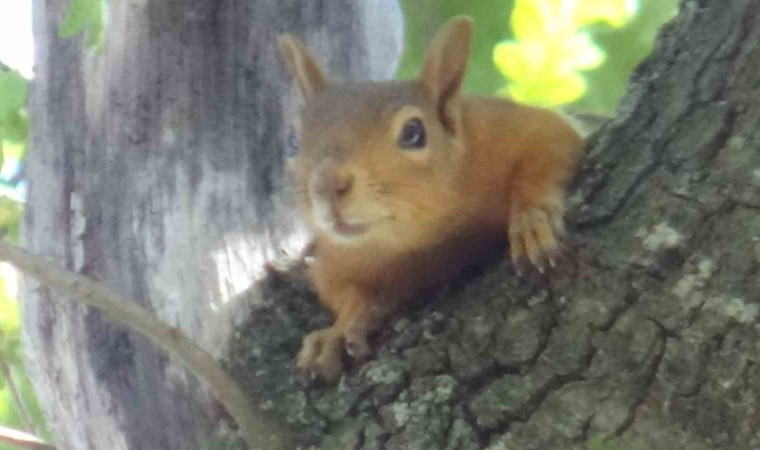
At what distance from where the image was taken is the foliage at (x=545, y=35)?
3.07m

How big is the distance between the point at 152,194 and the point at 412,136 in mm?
536

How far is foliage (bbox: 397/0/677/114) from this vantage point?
3072 millimetres

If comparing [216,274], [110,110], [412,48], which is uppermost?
[412,48]

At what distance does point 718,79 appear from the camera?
6.67ft

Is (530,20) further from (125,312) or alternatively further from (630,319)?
(125,312)

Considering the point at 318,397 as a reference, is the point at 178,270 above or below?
above

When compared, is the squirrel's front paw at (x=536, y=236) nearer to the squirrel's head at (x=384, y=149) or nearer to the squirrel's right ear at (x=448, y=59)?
the squirrel's head at (x=384, y=149)

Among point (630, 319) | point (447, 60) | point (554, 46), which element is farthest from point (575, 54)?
point (630, 319)

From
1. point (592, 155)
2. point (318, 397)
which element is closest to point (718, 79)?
point (592, 155)

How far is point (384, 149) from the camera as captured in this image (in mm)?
2385

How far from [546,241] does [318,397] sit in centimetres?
49

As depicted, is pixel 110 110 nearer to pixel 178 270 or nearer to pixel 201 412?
pixel 178 270

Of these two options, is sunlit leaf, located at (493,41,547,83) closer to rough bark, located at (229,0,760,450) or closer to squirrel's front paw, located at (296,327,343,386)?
rough bark, located at (229,0,760,450)

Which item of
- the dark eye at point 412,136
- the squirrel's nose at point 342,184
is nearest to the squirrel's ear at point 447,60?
the dark eye at point 412,136
